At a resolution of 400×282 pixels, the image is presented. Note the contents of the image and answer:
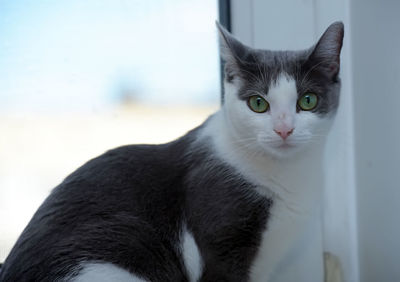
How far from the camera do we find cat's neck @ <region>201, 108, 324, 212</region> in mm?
1146

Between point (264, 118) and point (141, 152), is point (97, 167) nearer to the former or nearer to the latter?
point (141, 152)

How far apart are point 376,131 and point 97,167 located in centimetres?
86

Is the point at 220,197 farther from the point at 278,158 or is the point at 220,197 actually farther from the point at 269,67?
the point at 269,67

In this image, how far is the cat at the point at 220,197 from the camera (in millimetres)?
1056

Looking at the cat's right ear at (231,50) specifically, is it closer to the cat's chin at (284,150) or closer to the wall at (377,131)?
the cat's chin at (284,150)

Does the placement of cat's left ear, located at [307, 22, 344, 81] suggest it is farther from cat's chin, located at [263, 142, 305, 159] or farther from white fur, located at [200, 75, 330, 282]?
cat's chin, located at [263, 142, 305, 159]

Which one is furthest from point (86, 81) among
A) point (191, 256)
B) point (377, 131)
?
point (377, 131)

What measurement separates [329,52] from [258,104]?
213 millimetres

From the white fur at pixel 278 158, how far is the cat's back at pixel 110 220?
6.7 inches

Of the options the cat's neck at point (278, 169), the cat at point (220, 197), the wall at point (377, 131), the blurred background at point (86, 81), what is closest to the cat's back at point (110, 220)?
the cat at point (220, 197)

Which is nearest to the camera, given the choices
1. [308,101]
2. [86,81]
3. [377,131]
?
[308,101]

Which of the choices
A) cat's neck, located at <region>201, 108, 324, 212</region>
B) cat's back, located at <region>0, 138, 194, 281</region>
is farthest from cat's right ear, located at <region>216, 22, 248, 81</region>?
cat's back, located at <region>0, 138, 194, 281</region>

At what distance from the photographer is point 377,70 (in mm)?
1428

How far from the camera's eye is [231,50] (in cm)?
115
